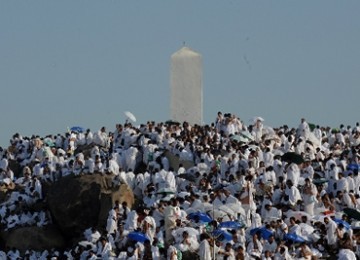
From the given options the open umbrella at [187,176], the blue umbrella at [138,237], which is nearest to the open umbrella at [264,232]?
the blue umbrella at [138,237]

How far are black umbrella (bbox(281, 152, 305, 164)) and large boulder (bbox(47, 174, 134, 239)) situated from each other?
770cm

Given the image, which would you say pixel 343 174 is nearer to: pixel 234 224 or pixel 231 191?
pixel 231 191

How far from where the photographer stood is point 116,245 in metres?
53.6

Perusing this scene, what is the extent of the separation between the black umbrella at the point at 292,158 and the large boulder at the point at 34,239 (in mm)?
10633

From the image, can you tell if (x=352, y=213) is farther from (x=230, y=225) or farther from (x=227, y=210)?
(x=230, y=225)

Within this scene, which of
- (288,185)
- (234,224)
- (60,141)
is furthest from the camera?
(60,141)

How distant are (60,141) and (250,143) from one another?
36.3 feet

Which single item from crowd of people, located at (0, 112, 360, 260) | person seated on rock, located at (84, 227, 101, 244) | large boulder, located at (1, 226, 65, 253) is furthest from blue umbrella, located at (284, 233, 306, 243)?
large boulder, located at (1, 226, 65, 253)

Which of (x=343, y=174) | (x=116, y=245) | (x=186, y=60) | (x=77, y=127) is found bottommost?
(x=116, y=245)

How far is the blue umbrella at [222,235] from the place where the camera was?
168 feet

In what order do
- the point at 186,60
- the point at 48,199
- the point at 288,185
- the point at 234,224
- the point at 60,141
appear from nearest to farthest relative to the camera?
the point at 234,224 → the point at 288,185 → the point at 48,199 → the point at 60,141 → the point at 186,60

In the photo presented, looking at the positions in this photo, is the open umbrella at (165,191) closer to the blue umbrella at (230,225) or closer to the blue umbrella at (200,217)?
the blue umbrella at (200,217)

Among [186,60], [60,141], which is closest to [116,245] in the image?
[60,141]

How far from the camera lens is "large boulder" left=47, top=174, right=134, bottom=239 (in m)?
61.1
